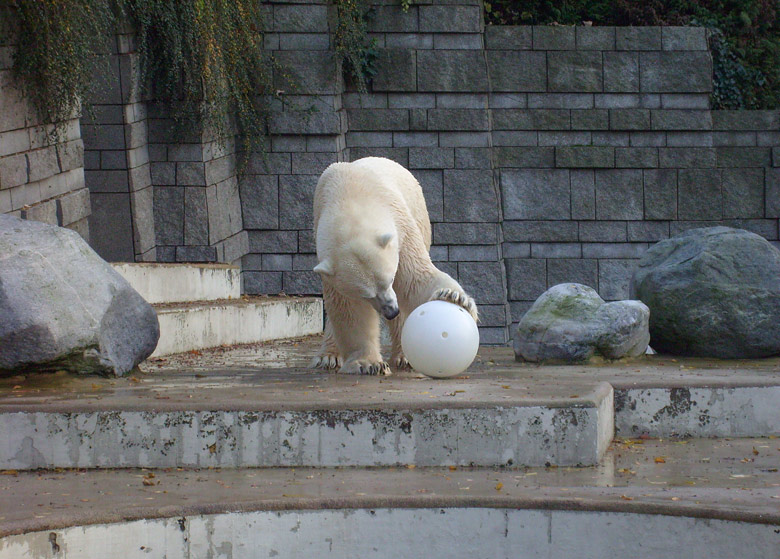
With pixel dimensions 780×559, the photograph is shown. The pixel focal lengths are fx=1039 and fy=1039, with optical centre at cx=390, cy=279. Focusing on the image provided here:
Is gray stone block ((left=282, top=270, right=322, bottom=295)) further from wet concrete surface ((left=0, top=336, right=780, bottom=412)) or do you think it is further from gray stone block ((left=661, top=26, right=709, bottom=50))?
gray stone block ((left=661, top=26, right=709, bottom=50))

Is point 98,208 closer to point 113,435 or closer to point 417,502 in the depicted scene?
point 113,435

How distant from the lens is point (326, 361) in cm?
543

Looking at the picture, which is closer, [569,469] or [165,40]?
[569,469]

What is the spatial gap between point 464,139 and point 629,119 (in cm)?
153

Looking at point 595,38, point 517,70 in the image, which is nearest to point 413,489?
point 517,70

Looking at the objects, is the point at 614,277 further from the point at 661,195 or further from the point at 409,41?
the point at 409,41

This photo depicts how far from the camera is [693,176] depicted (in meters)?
9.46

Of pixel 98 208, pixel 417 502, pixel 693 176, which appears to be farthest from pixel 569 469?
pixel 693 176

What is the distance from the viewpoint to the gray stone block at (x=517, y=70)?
30.7 ft

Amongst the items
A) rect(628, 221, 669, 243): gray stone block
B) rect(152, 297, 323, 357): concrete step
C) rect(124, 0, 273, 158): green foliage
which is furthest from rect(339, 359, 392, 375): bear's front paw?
rect(628, 221, 669, 243): gray stone block

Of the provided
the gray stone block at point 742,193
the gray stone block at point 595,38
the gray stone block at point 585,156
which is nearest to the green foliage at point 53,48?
the gray stone block at point 585,156

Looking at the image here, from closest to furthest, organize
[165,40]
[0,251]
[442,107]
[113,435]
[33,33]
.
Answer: [113,435], [0,251], [33,33], [165,40], [442,107]

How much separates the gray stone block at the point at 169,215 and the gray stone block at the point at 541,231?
3025 millimetres

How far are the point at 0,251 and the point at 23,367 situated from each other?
51 centimetres
